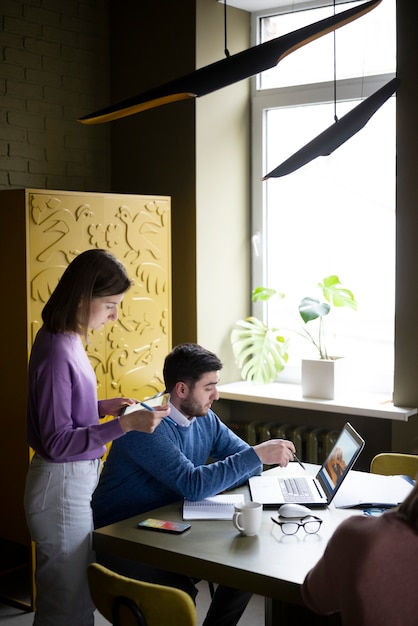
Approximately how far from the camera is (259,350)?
4852mm

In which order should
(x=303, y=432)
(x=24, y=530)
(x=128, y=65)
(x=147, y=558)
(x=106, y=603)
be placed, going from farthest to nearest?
1. (x=128, y=65)
2. (x=303, y=432)
3. (x=24, y=530)
4. (x=147, y=558)
5. (x=106, y=603)

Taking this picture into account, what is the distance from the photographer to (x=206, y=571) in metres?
2.36

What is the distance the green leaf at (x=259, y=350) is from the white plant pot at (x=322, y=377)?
8.8 inches

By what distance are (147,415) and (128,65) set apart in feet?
9.48

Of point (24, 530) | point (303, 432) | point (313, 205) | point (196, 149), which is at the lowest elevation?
point (24, 530)

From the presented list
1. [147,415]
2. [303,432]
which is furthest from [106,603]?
[303,432]

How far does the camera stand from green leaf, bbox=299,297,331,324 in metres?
4.46

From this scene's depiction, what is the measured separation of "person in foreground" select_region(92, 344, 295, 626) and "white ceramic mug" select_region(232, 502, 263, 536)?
12.4 inches

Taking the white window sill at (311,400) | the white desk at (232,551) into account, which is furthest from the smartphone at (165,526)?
the white window sill at (311,400)

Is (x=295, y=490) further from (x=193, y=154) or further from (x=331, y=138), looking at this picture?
(x=193, y=154)

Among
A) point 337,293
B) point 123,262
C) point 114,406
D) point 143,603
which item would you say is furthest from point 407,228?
point 143,603

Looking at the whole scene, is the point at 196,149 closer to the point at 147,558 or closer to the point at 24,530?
the point at 24,530

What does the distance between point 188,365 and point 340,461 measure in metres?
0.64

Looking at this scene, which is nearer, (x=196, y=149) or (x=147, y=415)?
(x=147, y=415)
